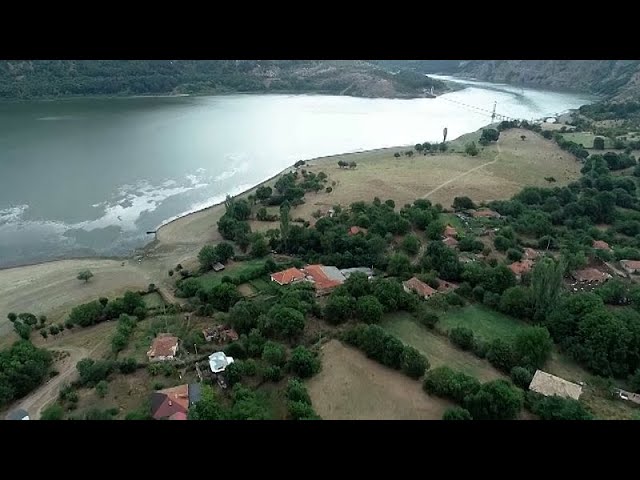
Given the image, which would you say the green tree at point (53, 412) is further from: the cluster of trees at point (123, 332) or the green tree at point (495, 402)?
the green tree at point (495, 402)

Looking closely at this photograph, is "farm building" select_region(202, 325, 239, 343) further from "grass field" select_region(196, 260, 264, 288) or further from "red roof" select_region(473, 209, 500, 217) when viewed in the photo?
"red roof" select_region(473, 209, 500, 217)

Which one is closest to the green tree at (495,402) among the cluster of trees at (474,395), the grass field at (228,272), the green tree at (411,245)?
the cluster of trees at (474,395)

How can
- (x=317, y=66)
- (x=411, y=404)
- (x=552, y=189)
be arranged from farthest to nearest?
(x=317, y=66) < (x=552, y=189) < (x=411, y=404)

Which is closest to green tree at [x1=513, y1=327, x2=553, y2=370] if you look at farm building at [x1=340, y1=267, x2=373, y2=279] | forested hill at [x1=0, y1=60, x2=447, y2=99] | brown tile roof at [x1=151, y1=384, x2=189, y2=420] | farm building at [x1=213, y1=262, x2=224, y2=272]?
farm building at [x1=340, y1=267, x2=373, y2=279]
